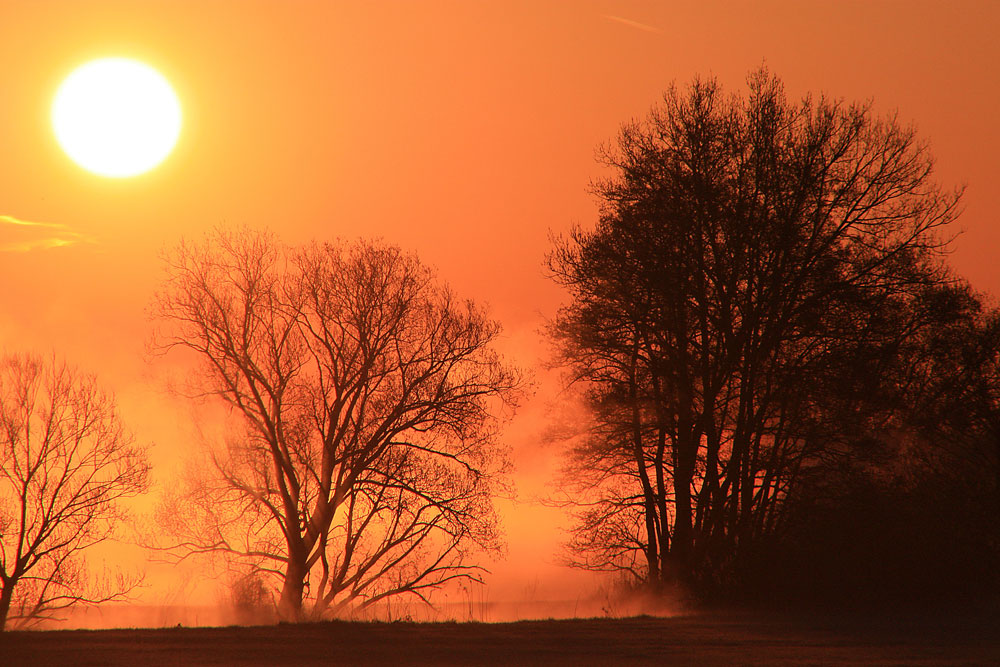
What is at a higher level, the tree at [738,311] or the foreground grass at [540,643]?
the tree at [738,311]

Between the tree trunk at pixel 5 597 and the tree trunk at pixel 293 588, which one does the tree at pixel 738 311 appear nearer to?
the tree trunk at pixel 293 588

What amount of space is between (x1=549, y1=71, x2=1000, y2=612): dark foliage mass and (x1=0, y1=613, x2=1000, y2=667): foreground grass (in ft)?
14.1

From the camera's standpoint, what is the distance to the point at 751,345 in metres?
22.9

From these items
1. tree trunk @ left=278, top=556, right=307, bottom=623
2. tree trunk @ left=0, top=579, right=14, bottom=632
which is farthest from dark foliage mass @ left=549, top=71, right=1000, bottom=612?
tree trunk @ left=0, top=579, right=14, bottom=632

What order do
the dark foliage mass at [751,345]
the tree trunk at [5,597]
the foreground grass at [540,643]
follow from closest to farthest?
the foreground grass at [540,643], the dark foliage mass at [751,345], the tree trunk at [5,597]

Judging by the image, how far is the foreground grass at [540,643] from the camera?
1313 centimetres

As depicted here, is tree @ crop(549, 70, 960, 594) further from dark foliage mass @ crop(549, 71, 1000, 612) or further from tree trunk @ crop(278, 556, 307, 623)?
tree trunk @ crop(278, 556, 307, 623)

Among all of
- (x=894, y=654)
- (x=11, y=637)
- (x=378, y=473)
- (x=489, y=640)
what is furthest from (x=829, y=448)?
(x=11, y=637)

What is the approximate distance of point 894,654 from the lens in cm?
1380

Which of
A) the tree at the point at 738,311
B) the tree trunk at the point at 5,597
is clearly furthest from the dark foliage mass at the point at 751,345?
the tree trunk at the point at 5,597

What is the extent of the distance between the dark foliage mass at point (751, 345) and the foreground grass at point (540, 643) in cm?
430

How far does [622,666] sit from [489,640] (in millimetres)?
3223

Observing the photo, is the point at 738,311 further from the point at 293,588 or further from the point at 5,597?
the point at 5,597

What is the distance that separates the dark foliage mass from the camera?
2208 cm
